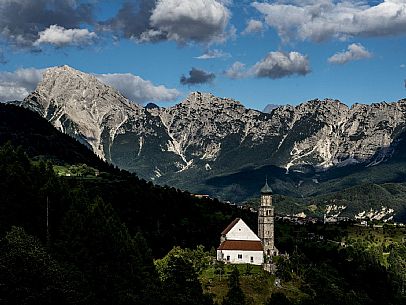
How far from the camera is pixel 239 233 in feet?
562

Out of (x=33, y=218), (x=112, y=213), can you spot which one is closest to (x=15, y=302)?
(x=33, y=218)

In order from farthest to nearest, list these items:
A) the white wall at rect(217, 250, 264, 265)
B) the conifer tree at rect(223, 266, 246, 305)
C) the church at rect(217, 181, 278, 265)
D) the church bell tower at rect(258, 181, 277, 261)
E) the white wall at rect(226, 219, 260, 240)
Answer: the church bell tower at rect(258, 181, 277, 261)
the white wall at rect(226, 219, 260, 240)
the church at rect(217, 181, 278, 265)
the white wall at rect(217, 250, 264, 265)
the conifer tree at rect(223, 266, 246, 305)

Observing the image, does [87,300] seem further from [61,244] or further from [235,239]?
[235,239]

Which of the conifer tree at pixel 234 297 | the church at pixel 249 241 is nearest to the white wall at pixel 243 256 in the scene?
the church at pixel 249 241

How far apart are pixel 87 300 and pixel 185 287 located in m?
33.0

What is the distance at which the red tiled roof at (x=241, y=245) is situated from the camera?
16188cm

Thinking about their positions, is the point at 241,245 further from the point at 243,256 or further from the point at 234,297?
the point at 234,297

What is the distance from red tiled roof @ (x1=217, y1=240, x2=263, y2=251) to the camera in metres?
162

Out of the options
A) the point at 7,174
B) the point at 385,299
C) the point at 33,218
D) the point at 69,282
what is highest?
the point at 7,174

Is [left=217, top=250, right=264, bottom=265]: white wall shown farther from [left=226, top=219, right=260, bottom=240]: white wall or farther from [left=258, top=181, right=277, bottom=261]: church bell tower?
[left=258, top=181, right=277, bottom=261]: church bell tower

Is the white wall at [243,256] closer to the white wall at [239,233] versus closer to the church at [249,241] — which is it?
the church at [249,241]

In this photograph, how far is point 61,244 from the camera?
87.6 meters

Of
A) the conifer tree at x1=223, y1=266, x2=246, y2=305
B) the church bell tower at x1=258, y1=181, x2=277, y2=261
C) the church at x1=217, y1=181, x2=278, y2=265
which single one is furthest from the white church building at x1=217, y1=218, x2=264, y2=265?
the conifer tree at x1=223, y1=266, x2=246, y2=305

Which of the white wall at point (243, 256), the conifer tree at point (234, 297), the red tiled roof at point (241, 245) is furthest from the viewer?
Answer: the red tiled roof at point (241, 245)
